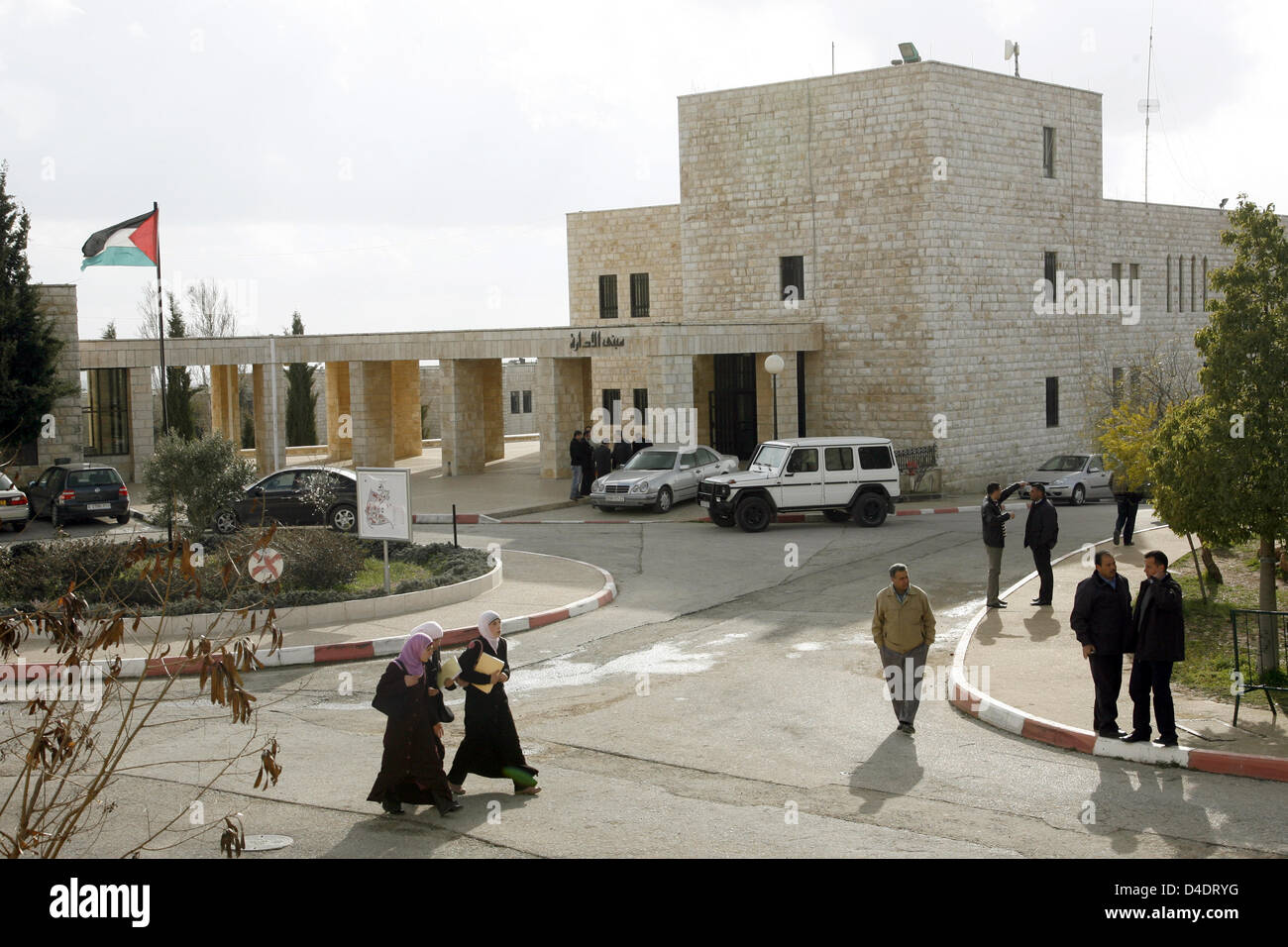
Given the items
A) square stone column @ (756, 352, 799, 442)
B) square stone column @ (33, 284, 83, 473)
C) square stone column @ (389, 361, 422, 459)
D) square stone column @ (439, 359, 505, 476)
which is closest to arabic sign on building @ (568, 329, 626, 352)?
square stone column @ (439, 359, 505, 476)

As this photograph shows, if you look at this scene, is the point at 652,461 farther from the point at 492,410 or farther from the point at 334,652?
the point at 334,652

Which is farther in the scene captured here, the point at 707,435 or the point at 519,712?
the point at 707,435

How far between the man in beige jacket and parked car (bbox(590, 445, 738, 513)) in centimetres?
1613

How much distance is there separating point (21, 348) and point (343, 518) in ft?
39.3

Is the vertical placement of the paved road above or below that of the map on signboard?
below

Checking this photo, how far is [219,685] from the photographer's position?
5.24 metres

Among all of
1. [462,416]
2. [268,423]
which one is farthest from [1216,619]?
[268,423]

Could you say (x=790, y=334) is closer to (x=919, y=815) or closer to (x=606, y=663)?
(x=606, y=663)

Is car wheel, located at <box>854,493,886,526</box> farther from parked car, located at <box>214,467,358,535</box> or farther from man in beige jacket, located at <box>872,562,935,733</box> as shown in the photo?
man in beige jacket, located at <box>872,562,935,733</box>

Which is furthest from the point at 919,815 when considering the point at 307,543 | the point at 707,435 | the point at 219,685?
the point at 707,435

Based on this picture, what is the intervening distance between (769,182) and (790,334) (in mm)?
4543

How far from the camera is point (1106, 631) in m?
10.4

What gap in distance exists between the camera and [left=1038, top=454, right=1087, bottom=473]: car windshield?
3167 centimetres
